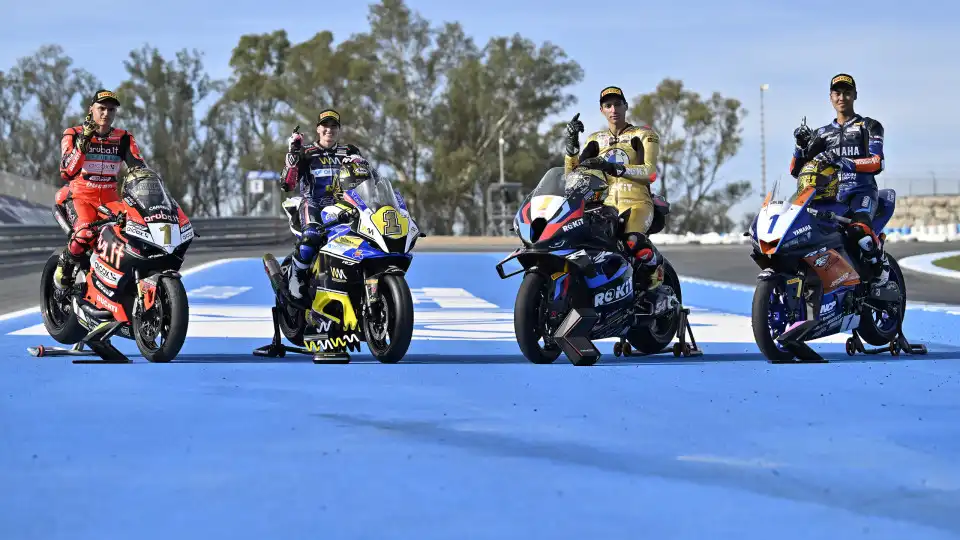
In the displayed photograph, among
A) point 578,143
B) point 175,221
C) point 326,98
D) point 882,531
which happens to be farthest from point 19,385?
point 326,98

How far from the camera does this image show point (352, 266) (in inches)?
421

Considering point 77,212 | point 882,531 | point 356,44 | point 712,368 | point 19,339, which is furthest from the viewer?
point 356,44

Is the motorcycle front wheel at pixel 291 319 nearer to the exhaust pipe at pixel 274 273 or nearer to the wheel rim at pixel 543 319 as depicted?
the exhaust pipe at pixel 274 273

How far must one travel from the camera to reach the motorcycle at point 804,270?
10438mm

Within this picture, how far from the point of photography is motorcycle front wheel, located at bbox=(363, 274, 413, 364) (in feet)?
33.6

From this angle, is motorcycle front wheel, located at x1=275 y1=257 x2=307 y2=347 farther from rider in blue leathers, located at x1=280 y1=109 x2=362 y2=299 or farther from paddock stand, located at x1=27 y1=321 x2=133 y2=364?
paddock stand, located at x1=27 y1=321 x2=133 y2=364

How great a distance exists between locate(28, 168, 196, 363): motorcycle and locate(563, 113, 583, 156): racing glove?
265 cm

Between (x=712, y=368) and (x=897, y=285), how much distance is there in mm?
1811

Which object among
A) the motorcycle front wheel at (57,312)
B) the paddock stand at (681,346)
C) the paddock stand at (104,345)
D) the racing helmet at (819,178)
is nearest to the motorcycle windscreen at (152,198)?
the paddock stand at (104,345)

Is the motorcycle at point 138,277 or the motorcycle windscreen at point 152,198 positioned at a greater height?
the motorcycle windscreen at point 152,198

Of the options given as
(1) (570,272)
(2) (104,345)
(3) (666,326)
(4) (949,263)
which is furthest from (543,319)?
(4) (949,263)

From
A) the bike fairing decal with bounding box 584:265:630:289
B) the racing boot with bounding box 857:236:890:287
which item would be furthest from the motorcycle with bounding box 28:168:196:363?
the racing boot with bounding box 857:236:890:287

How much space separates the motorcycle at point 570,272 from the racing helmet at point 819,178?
4.36 feet

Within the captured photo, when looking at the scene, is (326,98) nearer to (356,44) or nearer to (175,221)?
(356,44)
